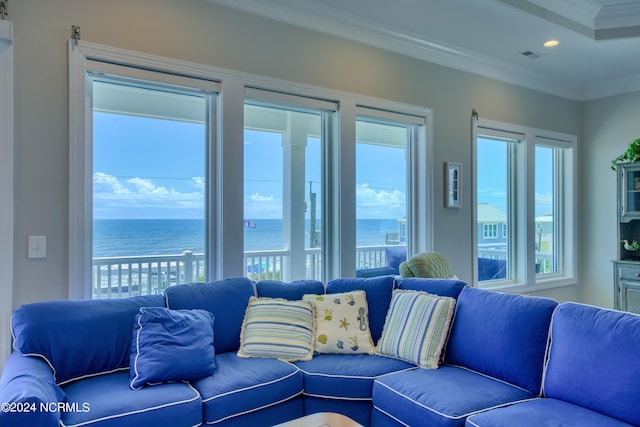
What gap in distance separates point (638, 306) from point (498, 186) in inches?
73.8

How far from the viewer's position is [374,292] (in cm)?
292

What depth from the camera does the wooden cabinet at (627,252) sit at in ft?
14.8

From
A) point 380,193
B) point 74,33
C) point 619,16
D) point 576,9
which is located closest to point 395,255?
point 380,193

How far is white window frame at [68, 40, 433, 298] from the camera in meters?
2.48

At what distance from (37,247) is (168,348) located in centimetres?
98

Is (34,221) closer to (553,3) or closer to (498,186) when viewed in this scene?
(553,3)

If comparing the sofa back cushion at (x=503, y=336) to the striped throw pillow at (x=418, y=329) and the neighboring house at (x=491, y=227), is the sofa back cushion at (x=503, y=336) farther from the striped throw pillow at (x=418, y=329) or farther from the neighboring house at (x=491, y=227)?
the neighboring house at (x=491, y=227)

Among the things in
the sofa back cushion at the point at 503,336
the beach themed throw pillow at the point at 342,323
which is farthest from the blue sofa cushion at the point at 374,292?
the sofa back cushion at the point at 503,336

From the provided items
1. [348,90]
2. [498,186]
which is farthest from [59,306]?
[498,186]

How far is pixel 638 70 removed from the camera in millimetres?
4633

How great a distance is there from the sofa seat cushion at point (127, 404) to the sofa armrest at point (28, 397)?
0.10 metres

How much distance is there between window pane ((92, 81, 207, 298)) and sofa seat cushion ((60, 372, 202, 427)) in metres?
1.00

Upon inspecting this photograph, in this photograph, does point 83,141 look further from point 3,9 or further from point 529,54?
point 529,54

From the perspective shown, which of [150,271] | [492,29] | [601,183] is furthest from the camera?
[601,183]
